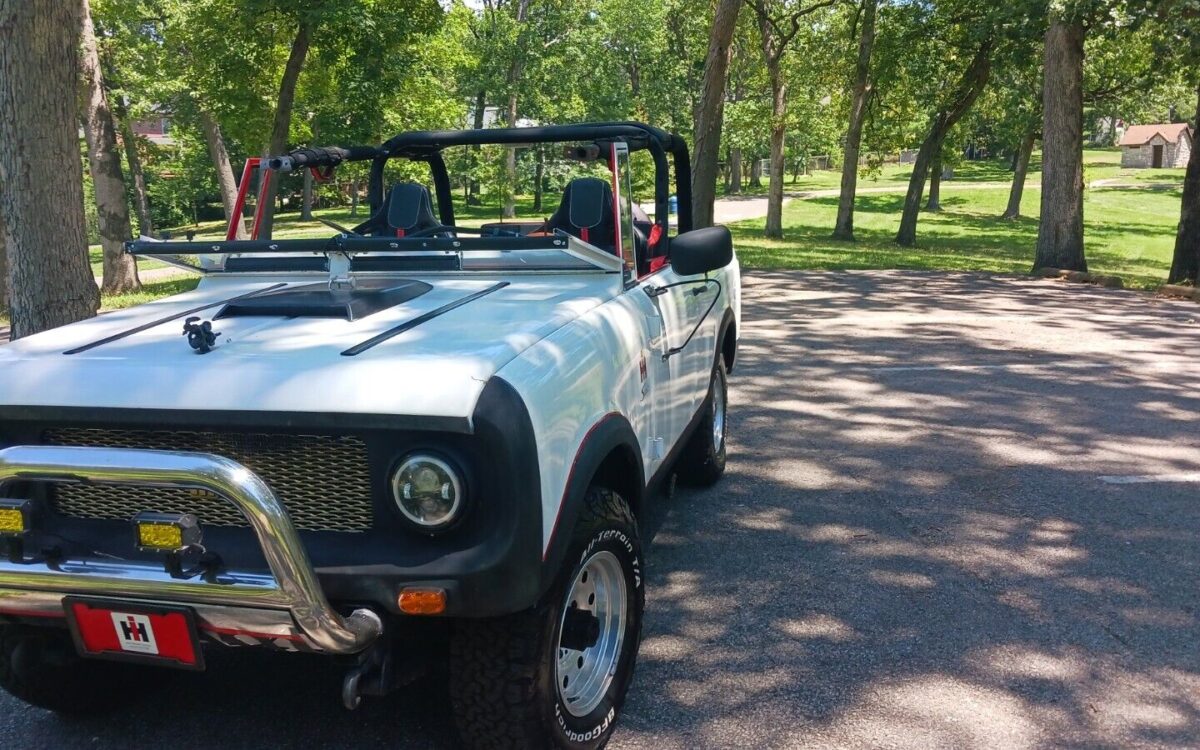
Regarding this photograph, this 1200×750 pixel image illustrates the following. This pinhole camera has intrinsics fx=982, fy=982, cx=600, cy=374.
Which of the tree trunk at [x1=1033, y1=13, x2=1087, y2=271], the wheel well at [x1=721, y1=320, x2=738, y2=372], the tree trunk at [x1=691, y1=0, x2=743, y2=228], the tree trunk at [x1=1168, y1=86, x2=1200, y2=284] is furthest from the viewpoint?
the tree trunk at [x1=691, y1=0, x2=743, y2=228]

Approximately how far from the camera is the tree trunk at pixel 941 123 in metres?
24.0

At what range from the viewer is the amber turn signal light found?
2.36 metres

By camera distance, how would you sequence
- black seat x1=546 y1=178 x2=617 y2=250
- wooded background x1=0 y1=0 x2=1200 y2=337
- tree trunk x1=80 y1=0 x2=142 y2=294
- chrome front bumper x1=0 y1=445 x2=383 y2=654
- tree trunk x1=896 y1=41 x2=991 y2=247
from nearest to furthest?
chrome front bumper x1=0 y1=445 x2=383 y2=654 → black seat x1=546 y1=178 x2=617 y2=250 → wooded background x1=0 y1=0 x2=1200 y2=337 → tree trunk x1=80 y1=0 x2=142 y2=294 → tree trunk x1=896 y1=41 x2=991 y2=247

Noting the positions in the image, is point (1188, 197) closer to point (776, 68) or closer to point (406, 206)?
point (776, 68)

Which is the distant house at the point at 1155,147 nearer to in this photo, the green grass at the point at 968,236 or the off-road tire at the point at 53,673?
the green grass at the point at 968,236

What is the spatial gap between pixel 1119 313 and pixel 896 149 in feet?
64.1

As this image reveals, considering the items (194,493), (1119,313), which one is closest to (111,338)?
(194,493)

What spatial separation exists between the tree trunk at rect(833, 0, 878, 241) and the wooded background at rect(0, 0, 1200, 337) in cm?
5

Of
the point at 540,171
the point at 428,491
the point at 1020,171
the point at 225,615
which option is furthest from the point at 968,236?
the point at 225,615

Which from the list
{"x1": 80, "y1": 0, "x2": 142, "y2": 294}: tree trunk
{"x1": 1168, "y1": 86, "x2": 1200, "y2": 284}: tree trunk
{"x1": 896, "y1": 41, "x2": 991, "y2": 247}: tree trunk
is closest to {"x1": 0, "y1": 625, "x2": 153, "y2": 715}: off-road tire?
{"x1": 80, "y1": 0, "x2": 142, "y2": 294}: tree trunk

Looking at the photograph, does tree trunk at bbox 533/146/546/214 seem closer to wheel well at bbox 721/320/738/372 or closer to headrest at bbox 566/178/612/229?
headrest at bbox 566/178/612/229

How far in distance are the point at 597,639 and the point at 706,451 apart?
7.68 ft

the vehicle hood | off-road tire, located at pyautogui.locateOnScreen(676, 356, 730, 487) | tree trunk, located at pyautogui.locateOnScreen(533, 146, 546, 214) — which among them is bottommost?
off-road tire, located at pyautogui.locateOnScreen(676, 356, 730, 487)

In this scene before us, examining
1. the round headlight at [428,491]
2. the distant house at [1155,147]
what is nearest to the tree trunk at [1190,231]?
the round headlight at [428,491]
